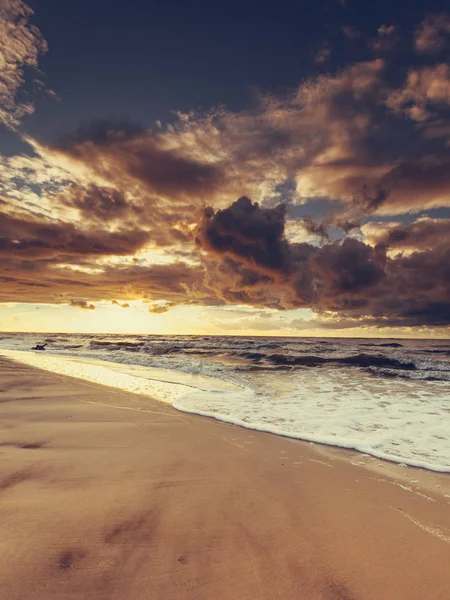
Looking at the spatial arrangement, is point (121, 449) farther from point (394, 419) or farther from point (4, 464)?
point (394, 419)

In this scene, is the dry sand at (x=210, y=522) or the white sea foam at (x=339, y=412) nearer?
the dry sand at (x=210, y=522)

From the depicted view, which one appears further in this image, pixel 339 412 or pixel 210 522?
pixel 339 412

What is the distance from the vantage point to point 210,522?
2.63 m

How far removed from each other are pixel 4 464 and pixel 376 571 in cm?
355

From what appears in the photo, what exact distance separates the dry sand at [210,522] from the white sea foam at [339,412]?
0.74m

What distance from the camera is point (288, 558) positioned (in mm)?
2258

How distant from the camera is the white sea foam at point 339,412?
5059mm

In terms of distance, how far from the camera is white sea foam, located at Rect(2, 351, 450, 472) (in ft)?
16.6

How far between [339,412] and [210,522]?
548 centimetres

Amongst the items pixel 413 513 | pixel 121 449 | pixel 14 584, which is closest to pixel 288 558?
pixel 413 513

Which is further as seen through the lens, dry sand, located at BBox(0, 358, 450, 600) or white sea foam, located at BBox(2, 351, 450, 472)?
white sea foam, located at BBox(2, 351, 450, 472)

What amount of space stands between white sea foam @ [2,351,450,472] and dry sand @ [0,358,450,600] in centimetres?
74

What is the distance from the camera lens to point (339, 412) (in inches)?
290

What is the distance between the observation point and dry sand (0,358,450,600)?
198 centimetres
